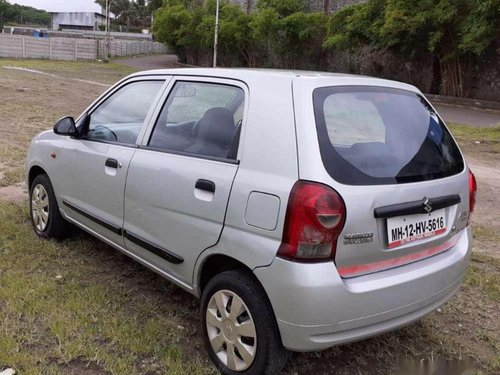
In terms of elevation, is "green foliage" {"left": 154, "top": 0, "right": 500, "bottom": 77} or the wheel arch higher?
"green foliage" {"left": 154, "top": 0, "right": 500, "bottom": 77}

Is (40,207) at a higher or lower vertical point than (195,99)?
lower

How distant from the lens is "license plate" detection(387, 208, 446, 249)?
104 inches

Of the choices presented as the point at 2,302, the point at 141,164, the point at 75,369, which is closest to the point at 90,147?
the point at 141,164

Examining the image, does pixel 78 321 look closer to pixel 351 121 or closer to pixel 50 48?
pixel 351 121

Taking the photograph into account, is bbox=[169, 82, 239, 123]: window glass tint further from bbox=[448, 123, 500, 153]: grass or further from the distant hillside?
the distant hillside

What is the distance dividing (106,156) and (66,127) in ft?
2.01

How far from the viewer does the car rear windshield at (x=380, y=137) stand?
2.62 m

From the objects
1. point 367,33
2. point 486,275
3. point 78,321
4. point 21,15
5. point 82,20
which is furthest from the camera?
point 21,15

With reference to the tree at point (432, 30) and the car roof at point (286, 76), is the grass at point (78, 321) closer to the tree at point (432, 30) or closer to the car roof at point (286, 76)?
the car roof at point (286, 76)

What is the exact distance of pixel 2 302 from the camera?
137 inches

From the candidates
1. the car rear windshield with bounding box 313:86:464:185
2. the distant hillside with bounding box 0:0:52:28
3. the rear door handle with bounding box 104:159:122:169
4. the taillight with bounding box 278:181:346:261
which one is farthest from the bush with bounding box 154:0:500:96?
the distant hillside with bounding box 0:0:52:28

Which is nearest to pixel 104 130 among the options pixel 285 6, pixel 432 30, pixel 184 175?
pixel 184 175

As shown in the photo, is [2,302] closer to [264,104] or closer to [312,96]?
[264,104]

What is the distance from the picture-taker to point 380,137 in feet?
9.56
